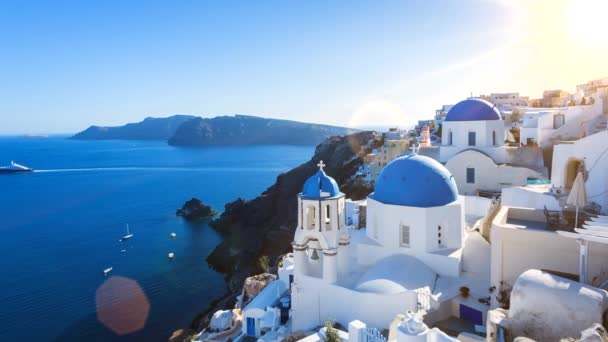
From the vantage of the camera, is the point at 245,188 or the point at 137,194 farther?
the point at 245,188

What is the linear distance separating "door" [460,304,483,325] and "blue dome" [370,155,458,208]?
A: 3267 mm

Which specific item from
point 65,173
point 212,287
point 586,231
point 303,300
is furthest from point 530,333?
point 65,173

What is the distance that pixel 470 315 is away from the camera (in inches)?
419

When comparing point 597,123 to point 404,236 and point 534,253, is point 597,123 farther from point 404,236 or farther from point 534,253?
point 534,253

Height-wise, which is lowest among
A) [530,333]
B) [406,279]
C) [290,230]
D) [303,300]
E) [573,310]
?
[290,230]

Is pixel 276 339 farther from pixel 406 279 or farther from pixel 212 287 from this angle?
pixel 212 287

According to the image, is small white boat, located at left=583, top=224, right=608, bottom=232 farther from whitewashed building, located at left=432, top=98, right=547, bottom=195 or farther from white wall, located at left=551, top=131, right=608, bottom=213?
whitewashed building, located at left=432, top=98, right=547, bottom=195

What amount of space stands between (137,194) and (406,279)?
6768 centimetres

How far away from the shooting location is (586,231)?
24.3 ft

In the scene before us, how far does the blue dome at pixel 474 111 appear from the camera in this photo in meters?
21.6

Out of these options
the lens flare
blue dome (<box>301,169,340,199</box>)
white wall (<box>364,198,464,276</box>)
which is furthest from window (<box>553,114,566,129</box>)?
the lens flare

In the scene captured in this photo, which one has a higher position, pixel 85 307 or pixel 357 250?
pixel 357 250

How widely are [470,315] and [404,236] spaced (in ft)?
10.3

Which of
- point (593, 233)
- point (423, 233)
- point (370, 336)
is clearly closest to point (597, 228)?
point (593, 233)
